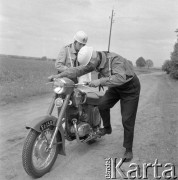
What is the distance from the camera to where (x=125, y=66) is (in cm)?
418

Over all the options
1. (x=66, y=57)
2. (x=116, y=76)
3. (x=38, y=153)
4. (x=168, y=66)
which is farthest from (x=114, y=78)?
(x=168, y=66)

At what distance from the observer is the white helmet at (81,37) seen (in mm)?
5099

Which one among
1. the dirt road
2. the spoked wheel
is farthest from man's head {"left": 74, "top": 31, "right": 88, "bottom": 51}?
the spoked wheel

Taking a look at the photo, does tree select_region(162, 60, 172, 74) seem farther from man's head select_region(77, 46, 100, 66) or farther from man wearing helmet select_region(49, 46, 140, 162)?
man's head select_region(77, 46, 100, 66)

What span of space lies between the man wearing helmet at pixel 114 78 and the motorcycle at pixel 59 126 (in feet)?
0.75

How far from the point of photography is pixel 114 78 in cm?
399

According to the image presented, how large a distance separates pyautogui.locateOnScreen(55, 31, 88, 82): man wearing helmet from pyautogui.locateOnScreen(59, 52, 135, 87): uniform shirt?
34.3 inches

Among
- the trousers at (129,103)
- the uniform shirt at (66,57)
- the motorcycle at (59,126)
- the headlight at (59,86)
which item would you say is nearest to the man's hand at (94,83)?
the motorcycle at (59,126)

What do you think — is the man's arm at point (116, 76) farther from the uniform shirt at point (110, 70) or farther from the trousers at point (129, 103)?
the trousers at point (129, 103)

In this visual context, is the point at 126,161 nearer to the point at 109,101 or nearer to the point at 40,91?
the point at 109,101

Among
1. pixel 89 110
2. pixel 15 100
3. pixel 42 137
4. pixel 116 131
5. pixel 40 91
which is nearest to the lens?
pixel 42 137

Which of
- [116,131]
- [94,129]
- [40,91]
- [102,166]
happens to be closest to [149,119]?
[116,131]

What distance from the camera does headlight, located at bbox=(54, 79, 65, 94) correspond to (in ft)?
12.6

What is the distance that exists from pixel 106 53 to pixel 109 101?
0.87 metres
